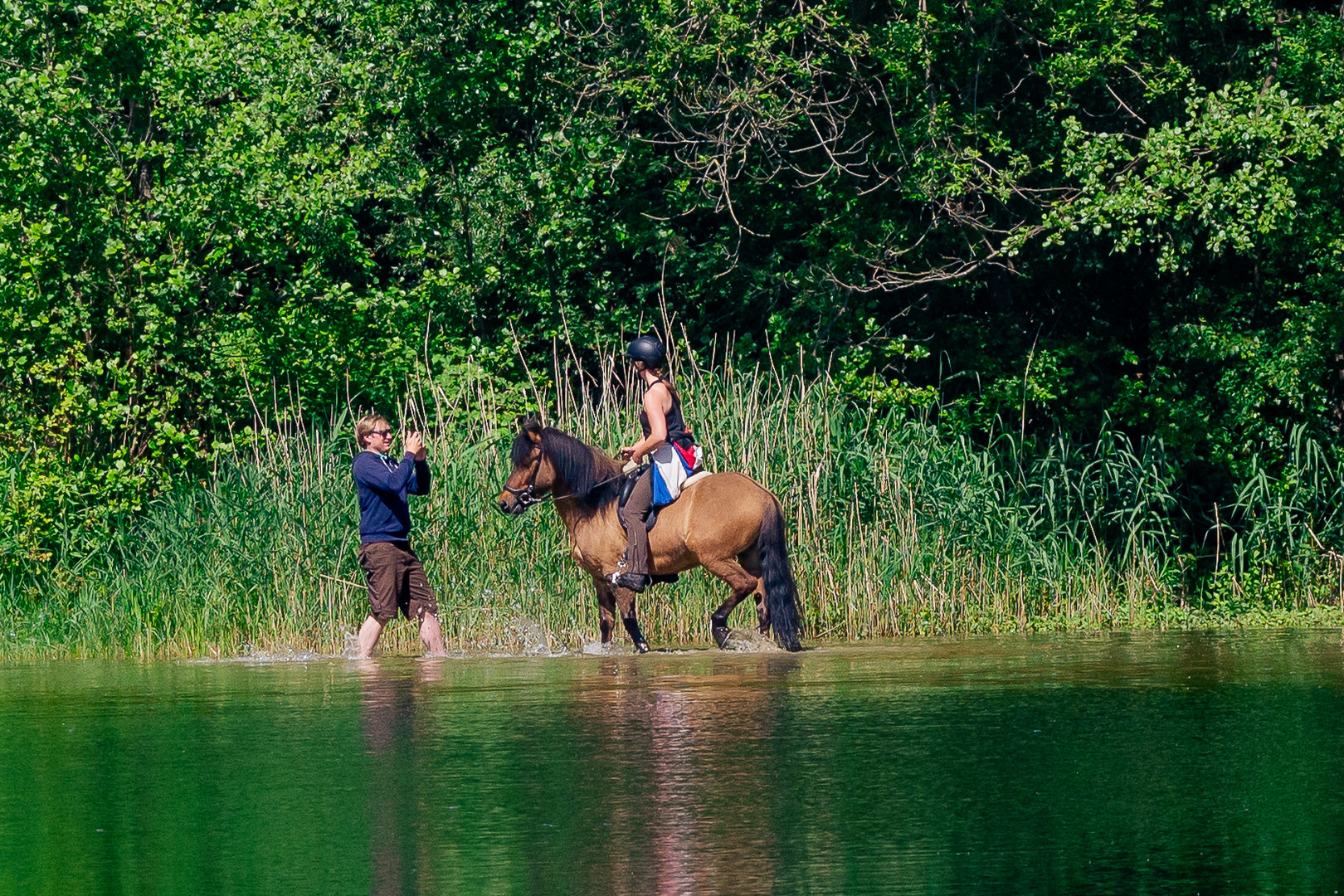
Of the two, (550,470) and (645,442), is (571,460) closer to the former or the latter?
(550,470)

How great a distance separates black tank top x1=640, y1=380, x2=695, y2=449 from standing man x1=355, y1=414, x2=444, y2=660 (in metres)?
1.73

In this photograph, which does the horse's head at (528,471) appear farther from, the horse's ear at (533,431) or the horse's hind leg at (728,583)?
the horse's hind leg at (728,583)

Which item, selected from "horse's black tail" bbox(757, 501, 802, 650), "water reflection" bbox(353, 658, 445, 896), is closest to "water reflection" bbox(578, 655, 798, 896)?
"water reflection" bbox(353, 658, 445, 896)

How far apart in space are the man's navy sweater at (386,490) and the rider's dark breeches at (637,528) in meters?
1.50

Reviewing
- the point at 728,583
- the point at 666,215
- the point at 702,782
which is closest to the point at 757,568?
the point at 728,583

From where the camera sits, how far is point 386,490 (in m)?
12.6

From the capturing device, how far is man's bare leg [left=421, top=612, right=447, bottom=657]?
12961 millimetres

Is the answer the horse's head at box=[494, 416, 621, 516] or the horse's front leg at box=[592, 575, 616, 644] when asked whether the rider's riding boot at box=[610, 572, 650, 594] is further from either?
the horse's head at box=[494, 416, 621, 516]

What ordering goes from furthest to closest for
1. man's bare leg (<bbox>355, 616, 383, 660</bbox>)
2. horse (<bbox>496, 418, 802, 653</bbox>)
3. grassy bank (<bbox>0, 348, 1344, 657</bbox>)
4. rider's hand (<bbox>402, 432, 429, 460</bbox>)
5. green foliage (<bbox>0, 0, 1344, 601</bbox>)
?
green foliage (<bbox>0, 0, 1344, 601</bbox>), grassy bank (<bbox>0, 348, 1344, 657</bbox>), horse (<bbox>496, 418, 802, 653</bbox>), man's bare leg (<bbox>355, 616, 383, 660</bbox>), rider's hand (<bbox>402, 432, 429, 460</bbox>)

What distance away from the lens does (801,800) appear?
659 centimetres

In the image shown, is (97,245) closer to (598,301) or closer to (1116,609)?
(598,301)

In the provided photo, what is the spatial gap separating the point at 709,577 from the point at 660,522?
1.30 m

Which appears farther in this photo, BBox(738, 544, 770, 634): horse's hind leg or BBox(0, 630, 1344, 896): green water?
BBox(738, 544, 770, 634): horse's hind leg

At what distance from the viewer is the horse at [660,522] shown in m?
13.1
